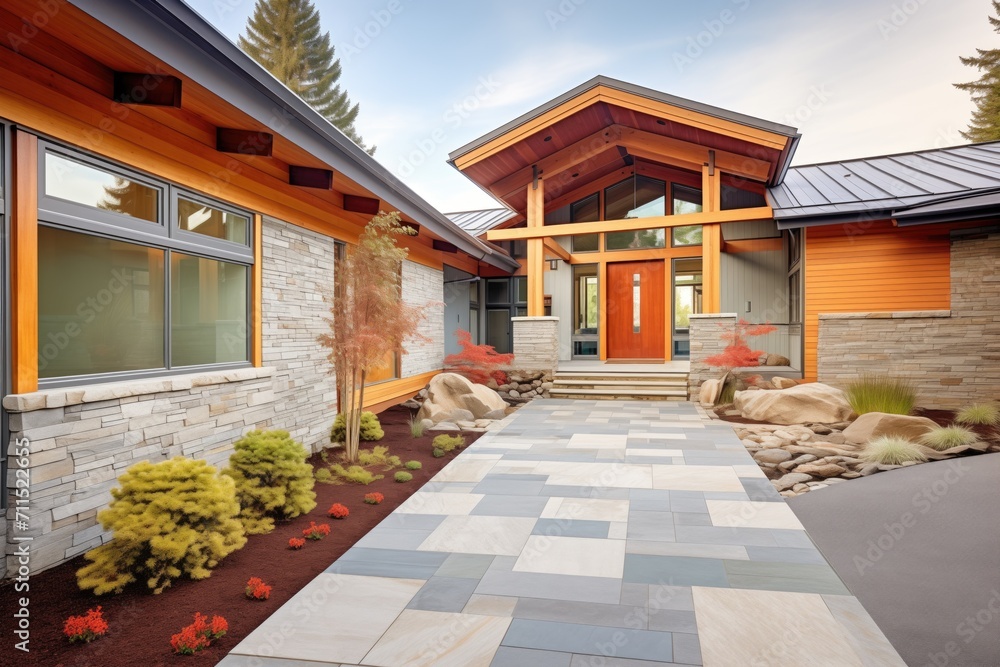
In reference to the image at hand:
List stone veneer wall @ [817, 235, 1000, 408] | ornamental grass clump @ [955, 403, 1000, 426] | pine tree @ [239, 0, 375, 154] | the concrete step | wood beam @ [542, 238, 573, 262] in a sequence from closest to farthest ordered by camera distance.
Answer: ornamental grass clump @ [955, 403, 1000, 426] → stone veneer wall @ [817, 235, 1000, 408] → the concrete step → wood beam @ [542, 238, 573, 262] → pine tree @ [239, 0, 375, 154]

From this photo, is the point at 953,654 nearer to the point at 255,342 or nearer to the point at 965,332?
the point at 255,342

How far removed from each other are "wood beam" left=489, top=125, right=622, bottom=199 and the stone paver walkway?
7450mm

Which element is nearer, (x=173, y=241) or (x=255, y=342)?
(x=173, y=241)

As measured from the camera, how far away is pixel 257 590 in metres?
2.88

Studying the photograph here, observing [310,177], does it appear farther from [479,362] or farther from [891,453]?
[891,453]

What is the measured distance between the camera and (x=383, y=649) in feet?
7.81

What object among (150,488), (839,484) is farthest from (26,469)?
(839,484)

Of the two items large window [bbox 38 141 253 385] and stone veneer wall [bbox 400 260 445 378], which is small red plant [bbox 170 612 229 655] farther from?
stone veneer wall [bbox 400 260 445 378]

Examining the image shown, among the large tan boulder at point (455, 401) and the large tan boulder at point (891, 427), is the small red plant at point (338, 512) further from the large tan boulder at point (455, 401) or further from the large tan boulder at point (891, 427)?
the large tan boulder at point (891, 427)

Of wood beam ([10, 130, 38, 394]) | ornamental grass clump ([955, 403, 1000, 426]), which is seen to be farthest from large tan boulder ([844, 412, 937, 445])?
wood beam ([10, 130, 38, 394])

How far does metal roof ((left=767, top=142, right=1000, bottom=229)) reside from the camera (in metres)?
8.12

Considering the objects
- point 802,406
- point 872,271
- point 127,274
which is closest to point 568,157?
point 872,271

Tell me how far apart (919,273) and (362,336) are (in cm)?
878

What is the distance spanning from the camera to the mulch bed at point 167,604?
7.74ft
